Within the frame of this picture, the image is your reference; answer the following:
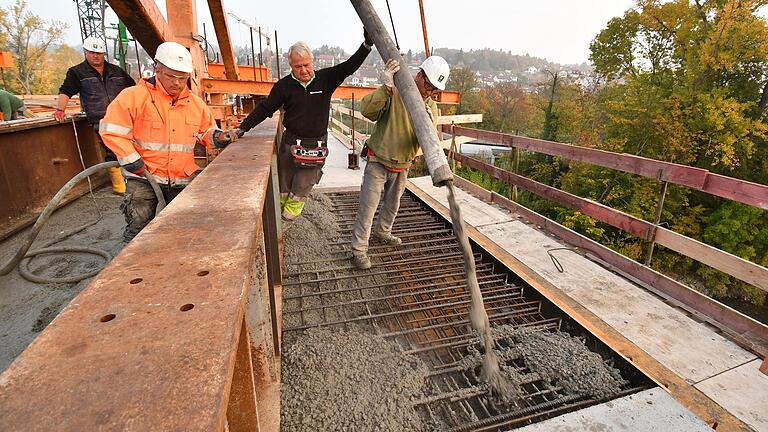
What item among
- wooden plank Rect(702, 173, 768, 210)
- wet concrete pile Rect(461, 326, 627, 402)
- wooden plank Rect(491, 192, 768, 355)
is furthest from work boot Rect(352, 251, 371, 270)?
wooden plank Rect(702, 173, 768, 210)

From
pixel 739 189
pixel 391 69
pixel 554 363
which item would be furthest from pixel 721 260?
pixel 391 69

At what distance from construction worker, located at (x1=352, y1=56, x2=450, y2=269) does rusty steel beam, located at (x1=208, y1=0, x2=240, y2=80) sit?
2.60 metres

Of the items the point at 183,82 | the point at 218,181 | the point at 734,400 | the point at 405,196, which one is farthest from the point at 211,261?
the point at 405,196

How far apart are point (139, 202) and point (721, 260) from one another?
448 cm

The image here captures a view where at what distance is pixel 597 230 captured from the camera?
17719mm

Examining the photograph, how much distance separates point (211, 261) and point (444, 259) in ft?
10.1

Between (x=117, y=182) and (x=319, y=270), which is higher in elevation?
(x=117, y=182)

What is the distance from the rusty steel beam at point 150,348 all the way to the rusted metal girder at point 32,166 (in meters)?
4.09

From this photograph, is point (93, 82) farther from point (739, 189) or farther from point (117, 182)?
point (739, 189)

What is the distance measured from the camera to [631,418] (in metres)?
2.05

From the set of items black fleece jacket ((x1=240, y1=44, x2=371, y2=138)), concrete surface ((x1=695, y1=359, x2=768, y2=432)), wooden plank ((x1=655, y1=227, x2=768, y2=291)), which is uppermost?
black fleece jacket ((x1=240, y1=44, x2=371, y2=138))

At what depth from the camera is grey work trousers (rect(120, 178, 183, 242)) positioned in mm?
3029

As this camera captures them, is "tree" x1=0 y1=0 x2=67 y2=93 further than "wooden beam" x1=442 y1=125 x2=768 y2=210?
Yes

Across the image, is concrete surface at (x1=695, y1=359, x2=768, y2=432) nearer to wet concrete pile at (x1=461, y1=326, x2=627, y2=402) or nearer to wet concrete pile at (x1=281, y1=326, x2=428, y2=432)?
wet concrete pile at (x1=461, y1=326, x2=627, y2=402)
